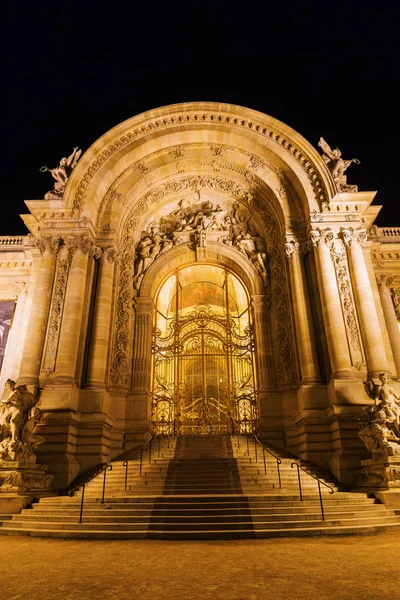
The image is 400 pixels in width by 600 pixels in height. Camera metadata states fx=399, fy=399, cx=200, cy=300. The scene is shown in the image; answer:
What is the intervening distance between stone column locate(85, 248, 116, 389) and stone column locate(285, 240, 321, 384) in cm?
617

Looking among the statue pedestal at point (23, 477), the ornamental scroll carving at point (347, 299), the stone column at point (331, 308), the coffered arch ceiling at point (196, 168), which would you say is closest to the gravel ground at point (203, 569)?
the statue pedestal at point (23, 477)

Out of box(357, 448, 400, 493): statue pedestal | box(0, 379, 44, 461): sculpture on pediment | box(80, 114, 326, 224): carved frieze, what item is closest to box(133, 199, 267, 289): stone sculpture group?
box(80, 114, 326, 224): carved frieze

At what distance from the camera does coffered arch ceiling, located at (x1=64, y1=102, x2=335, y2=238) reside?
46.9 ft

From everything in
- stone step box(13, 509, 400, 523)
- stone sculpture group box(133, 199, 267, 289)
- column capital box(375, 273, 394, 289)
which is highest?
stone sculpture group box(133, 199, 267, 289)

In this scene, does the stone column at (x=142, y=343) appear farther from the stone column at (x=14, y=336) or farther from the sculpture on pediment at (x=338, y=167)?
the sculpture on pediment at (x=338, y=167)

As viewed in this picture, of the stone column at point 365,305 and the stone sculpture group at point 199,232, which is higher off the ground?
the stone sculpture group at point 199,232

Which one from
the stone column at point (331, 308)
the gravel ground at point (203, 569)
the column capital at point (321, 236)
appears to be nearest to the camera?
the gravel ground at point (203, 569)

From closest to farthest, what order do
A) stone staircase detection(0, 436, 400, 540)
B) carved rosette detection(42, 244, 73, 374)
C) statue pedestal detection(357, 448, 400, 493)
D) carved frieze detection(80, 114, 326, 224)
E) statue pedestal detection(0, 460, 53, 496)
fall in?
stone staircase detection(0, 436, 400, 540), statue pedestal detection(0, 460, 53, 496), statue pedestal detection(357, 448, 400, 493), carved rosette detection(42, 244, 73, 374), carved frieze detection(80, 114, 326, 224)

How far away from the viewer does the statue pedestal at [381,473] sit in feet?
27.6

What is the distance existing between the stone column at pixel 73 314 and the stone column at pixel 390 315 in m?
11.7

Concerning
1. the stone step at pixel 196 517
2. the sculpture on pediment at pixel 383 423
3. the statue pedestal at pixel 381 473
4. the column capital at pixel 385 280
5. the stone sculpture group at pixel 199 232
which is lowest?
the stone step at pixel 196 517

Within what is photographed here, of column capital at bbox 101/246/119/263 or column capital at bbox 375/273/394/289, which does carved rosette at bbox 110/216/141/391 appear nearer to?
column capital at bbox 101/246/119/263

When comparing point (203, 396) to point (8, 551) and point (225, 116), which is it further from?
point (225, 116)

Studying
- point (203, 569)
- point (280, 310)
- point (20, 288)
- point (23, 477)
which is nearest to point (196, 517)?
point (203, 569)
